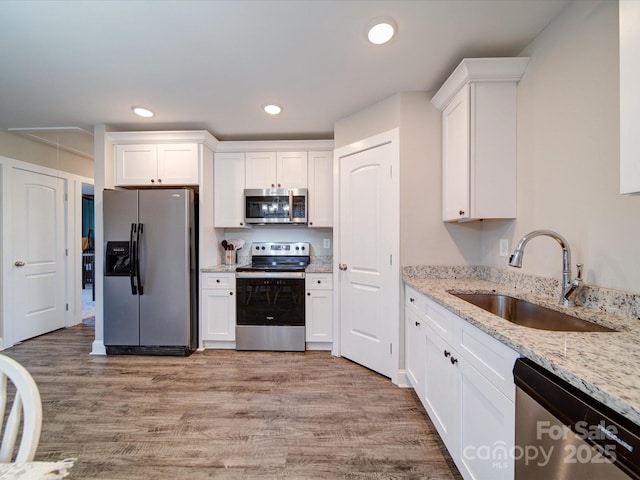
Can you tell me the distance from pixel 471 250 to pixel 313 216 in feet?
5.40

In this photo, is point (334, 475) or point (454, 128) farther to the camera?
point (454, 128)

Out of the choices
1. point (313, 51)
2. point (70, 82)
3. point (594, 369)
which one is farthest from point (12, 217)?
point (594, 369)

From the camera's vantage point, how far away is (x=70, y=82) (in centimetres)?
200

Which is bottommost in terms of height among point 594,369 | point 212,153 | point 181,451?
point 181,451

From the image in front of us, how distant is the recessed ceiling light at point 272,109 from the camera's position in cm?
235

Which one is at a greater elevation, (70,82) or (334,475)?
(70,82)

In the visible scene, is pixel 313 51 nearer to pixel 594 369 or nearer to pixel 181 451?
pixel 594 369

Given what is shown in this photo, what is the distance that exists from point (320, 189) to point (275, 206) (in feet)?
1.86

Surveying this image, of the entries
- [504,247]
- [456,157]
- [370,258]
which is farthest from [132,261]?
[504,247]

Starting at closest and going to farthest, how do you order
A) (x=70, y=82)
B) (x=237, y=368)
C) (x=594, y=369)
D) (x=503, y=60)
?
(x=594, y=369)
(x=503, y=60)
(x=70, y=82)
(x=237, y=368)

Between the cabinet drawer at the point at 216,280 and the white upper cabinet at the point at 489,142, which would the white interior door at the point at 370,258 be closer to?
the white upper cabinet at the point at 489,142

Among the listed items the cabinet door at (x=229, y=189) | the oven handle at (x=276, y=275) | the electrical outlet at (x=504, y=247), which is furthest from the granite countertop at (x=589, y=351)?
the cabinet door at (x=229, y=189)

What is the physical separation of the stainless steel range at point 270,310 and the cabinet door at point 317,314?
0.06 metres

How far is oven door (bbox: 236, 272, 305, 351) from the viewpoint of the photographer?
2713 mm
